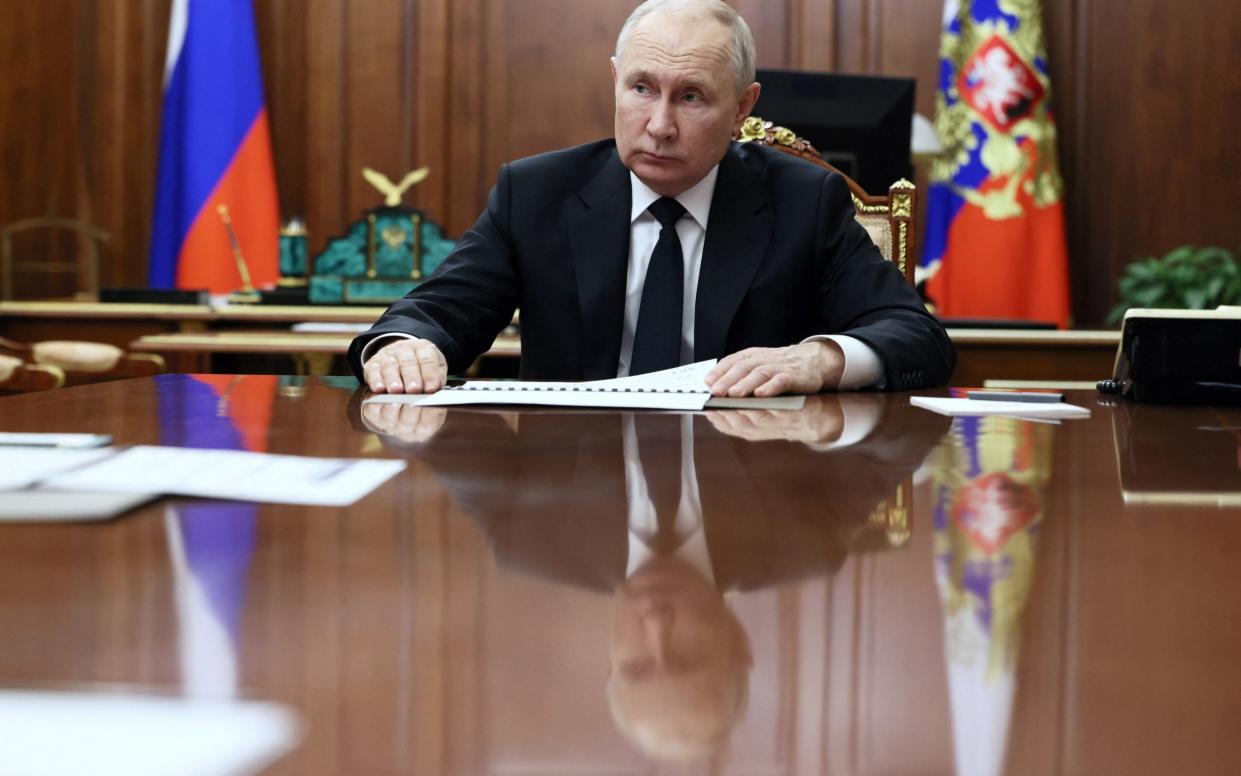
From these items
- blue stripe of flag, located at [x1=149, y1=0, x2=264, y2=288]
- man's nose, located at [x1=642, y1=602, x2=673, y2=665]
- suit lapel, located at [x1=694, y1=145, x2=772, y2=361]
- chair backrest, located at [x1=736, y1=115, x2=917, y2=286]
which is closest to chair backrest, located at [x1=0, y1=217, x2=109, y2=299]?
blue stripe of flag, located at [x1=149, y1=0, x2=264, y2=288]

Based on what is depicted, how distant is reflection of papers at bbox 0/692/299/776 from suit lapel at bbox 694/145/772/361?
1.72 metres

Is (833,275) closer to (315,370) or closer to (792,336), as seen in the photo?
(792,336)

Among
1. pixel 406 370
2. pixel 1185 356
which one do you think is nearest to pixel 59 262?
pixel 406 370

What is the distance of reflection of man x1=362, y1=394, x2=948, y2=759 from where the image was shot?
1.28 ft

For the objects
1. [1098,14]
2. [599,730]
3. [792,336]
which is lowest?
[599,730]

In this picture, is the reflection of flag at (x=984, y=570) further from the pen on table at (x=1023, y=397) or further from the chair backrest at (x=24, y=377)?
the chair backrest at (x=24, y=377)

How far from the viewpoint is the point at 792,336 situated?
7.13 ft

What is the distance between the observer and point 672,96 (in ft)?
6.79

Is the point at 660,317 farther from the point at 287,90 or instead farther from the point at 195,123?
the point at 287,90

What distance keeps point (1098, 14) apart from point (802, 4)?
4.36 feet

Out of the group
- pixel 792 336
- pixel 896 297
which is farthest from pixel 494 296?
pixel 896 297

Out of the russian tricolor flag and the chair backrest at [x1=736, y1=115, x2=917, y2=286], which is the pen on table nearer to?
the chair backrest at [x1=736, y1=115, x2=917, y2=286]

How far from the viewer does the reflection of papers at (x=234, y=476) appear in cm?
72

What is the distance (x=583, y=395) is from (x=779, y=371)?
0.99 ft
